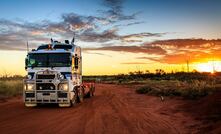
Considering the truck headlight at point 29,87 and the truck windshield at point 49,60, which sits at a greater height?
the truck windshield at point 49,60

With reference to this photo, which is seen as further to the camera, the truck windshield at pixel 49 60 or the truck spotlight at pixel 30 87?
the truck windshield at pixel 49 60

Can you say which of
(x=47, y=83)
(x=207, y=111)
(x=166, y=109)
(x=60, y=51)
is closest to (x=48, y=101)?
(x=47, y=83)

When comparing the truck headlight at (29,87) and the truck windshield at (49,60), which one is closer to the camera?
the truck headlight at (29,87)

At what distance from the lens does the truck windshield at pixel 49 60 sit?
23625 millimetres

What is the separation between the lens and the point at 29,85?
23.4 m

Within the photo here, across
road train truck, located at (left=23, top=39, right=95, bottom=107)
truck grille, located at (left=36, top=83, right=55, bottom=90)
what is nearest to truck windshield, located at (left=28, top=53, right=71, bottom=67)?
road train truck, located at (left=23, top=39, right=95, bottom=107)

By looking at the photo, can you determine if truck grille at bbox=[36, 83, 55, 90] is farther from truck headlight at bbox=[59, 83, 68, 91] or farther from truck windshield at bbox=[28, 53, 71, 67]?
truck windshield at bbox=[28, 53, 71, 67]

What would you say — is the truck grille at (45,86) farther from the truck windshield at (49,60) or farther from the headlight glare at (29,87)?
the truck windshield at (49,60)

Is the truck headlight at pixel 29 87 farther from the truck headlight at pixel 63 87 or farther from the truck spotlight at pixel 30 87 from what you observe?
the truck headlight at pixel 63 87

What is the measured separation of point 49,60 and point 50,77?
3.66 feet

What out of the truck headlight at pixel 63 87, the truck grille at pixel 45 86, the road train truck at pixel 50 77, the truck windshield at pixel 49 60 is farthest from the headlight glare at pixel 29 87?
the truck headlight at pixel 63 87

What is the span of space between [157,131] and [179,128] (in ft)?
4.73

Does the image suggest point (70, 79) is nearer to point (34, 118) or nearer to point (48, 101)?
point (48, 101)

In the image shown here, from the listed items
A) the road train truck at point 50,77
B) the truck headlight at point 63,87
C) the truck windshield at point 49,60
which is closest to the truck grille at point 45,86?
the road train truck at point 50,77
